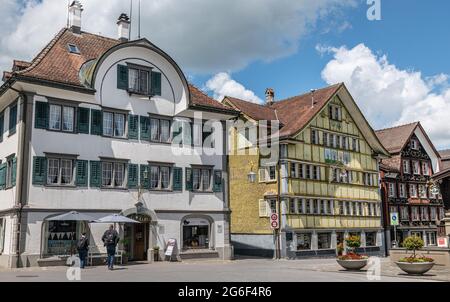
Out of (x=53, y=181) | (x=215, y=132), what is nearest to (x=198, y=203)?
(x=215, y=132)

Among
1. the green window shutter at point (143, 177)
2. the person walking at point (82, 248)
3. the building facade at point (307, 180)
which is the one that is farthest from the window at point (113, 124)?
the building facade at point (307, 180)

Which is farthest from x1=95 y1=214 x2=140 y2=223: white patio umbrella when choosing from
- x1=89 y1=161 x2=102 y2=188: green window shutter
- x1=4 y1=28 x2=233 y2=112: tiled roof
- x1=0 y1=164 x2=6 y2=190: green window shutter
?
x1=4 y1=28 x2=233 y2=112: tiled roof

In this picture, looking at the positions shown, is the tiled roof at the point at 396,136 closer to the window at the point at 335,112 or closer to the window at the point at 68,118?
the window at the point at 335,112

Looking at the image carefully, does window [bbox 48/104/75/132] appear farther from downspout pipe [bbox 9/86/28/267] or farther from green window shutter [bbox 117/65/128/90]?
green window shutter [bbox 117/65/128/90]

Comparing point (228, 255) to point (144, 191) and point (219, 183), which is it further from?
point (144, 191)

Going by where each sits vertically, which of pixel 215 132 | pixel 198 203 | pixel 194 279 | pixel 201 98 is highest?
pixel 201 98

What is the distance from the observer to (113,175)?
28797 millimetres

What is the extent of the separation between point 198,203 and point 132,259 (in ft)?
16.7

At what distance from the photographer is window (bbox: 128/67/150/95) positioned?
3008 centimetres

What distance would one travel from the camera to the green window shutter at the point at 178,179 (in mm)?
31078

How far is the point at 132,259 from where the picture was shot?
29531mm

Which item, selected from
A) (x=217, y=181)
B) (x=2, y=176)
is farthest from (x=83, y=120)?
(x=217, y=181)

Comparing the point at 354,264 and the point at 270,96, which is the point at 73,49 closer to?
the point at 354,264

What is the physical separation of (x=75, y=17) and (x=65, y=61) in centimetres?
422
